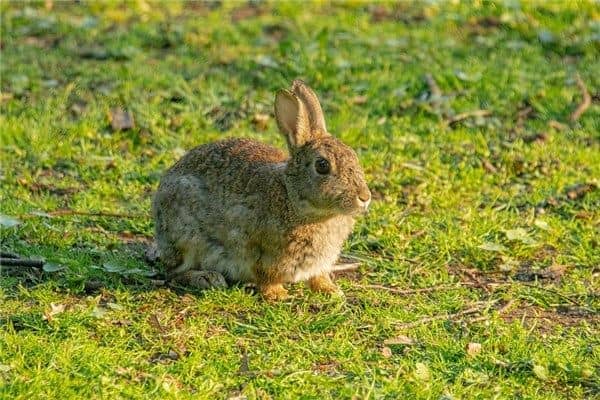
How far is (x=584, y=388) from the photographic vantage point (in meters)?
4.57

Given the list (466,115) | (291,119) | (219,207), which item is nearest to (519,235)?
(291,119)

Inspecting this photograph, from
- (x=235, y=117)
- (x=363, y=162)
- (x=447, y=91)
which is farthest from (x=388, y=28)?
(x=363, y=162)

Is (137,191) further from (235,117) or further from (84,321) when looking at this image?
(84,321)

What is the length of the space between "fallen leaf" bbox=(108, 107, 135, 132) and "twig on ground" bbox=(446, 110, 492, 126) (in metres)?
2.12

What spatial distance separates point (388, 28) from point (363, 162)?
9.46ft

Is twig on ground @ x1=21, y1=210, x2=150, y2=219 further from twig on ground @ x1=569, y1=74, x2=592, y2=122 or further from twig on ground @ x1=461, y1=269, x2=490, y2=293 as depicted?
twig on ground @ x1=569, y1=74, x2=592, y2=122

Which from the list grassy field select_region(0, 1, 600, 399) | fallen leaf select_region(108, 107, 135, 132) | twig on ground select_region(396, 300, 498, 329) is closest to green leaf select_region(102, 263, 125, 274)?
grassy field select_region(0, 1, 600, 399)

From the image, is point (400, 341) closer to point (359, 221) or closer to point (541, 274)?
point (541, 274)

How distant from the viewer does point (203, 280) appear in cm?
540

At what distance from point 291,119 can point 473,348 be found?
1297mm

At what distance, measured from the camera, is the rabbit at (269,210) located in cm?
514

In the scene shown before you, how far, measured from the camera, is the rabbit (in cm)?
514

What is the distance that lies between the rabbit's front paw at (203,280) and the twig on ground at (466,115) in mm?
3010

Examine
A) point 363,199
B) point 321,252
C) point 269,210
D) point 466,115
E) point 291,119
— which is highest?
point 291,119
